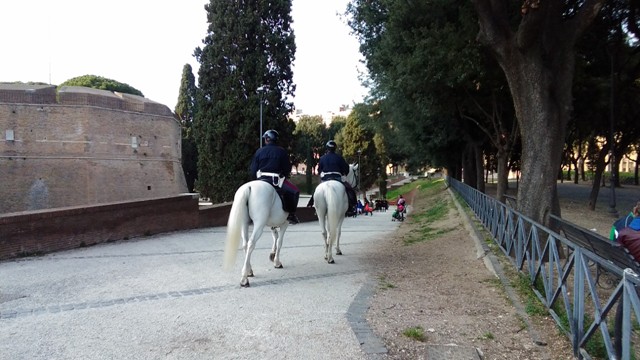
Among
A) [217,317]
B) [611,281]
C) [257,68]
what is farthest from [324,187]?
[257,68]

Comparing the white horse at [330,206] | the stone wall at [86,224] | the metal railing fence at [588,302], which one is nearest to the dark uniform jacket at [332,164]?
the white horse at [330,206]

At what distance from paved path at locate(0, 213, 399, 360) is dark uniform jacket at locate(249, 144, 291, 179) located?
1.80 meters

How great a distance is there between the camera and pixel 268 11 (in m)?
29.0

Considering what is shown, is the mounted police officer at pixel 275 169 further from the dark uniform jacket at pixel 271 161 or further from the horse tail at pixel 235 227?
the horse tail at pixel 235 227

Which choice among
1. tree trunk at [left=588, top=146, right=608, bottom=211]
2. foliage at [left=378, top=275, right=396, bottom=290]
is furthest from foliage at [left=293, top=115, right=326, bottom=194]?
foliage at [left=378, top=275, right=396, bottom=290]

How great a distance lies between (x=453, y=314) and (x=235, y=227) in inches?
132

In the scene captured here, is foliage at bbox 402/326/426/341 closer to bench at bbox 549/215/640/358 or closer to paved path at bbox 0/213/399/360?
paved path at bbox 0/213/399/360

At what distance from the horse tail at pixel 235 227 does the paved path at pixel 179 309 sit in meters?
0.43

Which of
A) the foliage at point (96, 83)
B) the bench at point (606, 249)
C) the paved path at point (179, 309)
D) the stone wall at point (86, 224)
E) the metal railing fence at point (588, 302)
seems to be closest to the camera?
the metal railing fence at point (588, 302)

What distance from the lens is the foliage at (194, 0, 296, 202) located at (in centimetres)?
2814

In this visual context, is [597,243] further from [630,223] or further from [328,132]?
[328,132]

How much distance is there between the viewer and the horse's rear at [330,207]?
9.34 metres

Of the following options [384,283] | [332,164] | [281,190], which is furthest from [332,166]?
[384,283]

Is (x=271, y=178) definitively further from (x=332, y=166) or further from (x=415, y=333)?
(x=415, y=333)
